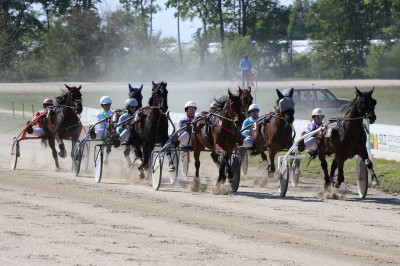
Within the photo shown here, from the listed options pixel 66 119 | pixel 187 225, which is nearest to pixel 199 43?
pixel 66 119

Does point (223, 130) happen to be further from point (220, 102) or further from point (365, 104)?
point (365, 104)

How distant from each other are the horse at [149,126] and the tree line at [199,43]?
43.8 metres

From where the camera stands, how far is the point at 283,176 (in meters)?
13.9

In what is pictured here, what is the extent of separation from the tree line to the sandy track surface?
45443 millimetres

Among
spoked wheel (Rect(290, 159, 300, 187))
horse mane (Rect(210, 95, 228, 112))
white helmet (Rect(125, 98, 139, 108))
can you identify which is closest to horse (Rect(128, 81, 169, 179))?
white helmet (Rect(125, 98, 139, 108))

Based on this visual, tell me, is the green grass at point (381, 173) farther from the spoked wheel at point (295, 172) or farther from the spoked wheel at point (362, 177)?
the spoked wheel at point (362, 177)

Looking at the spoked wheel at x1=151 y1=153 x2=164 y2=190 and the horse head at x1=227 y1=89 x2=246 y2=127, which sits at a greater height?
the horse head at x1=227 y1=89 x2=246 y2=127

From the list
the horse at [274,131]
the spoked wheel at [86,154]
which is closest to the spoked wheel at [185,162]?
the horse at [274,131]

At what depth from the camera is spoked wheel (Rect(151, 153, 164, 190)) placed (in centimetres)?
1470

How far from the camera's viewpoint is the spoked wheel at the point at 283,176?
13.7 m

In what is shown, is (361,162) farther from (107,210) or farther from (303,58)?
(303,58)

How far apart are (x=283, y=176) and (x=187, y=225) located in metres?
3.40

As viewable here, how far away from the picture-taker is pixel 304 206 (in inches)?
504

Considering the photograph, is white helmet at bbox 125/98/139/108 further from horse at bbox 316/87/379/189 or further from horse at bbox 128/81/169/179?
horse at bbox 316/87/379/189
